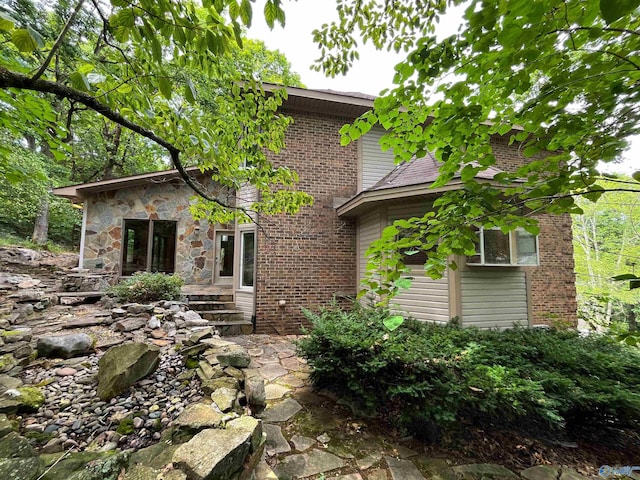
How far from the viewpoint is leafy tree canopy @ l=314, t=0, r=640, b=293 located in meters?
1.20

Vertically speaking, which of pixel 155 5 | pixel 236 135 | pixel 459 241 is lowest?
pixel 459 241

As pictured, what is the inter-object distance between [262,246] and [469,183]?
5.08 m

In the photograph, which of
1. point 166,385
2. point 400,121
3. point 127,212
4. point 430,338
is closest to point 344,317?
point 430,338

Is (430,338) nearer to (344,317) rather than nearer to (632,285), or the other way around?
(344,317)

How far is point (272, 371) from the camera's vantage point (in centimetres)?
389

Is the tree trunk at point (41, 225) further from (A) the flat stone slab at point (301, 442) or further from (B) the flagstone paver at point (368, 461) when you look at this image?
(B) the flagstone paver at point (368, 461)

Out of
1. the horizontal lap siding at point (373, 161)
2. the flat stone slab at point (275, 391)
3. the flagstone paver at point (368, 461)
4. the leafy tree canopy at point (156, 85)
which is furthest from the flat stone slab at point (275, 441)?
the horizontal lap siding at point (373, 161)

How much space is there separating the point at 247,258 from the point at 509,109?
5.79 m

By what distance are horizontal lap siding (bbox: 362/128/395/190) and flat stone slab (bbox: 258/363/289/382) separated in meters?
4.59

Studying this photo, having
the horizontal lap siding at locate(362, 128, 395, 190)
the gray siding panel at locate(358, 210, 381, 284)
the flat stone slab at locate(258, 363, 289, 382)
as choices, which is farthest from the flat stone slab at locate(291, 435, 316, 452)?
the horizontal lap siding at locate(362, 128, 395, 190)

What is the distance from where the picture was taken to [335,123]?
6.58 m

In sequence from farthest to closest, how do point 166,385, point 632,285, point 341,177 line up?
A: 1. point 341,177
2. point 166,385
3. point 632,285

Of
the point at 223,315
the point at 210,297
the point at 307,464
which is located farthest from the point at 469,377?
the point at 210,297

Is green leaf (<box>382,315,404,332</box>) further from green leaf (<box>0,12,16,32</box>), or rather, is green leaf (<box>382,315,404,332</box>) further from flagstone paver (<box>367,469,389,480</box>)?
green leaf (<box>0,12,16,32</box>)
